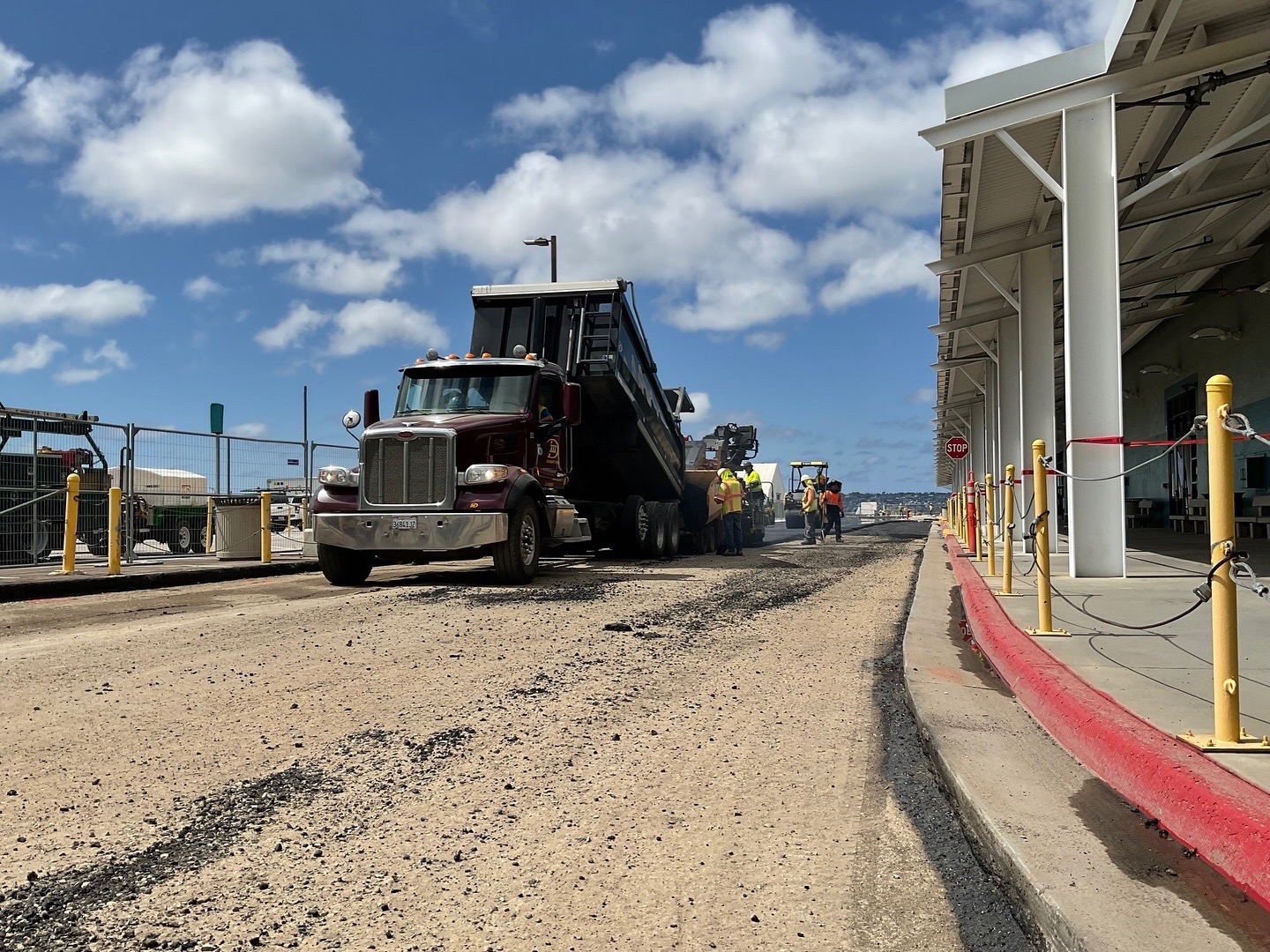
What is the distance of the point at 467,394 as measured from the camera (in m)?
12.9

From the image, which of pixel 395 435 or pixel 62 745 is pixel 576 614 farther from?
pixel 62 745

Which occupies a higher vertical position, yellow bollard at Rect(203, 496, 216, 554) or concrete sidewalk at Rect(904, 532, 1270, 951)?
yellow bollard at Rect(203, 496, 216, 554)

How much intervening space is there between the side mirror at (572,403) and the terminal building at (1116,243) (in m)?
5.30

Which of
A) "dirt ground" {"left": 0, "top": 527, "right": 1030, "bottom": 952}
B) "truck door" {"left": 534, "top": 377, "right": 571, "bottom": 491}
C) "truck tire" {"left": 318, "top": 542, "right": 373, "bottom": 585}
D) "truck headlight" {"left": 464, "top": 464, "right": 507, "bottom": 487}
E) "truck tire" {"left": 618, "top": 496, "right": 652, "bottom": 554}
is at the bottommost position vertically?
"dirt ground" {"left": 0, "top": 527, "right": 1030, "bottom": 952}

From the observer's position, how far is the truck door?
1290cm

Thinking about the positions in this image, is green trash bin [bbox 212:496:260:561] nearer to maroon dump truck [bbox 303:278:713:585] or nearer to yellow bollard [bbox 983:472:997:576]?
maroon dump truck [bbox 303:278:713:585]

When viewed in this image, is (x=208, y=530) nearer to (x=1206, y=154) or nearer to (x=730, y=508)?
(x=730, y=508)

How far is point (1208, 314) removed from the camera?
2209 centimetres

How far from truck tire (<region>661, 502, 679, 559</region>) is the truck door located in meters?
3.85

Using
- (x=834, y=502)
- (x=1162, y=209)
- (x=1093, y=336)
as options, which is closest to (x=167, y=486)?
(x=1093, y=336)

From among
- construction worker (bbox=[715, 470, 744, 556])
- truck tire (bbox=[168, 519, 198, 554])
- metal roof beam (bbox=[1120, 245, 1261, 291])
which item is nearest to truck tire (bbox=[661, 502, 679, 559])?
construction worker (bbox=[715, 470, 744, 556])

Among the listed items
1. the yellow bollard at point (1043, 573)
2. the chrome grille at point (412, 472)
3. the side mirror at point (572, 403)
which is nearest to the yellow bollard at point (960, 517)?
the side mirror at point (572, 403)

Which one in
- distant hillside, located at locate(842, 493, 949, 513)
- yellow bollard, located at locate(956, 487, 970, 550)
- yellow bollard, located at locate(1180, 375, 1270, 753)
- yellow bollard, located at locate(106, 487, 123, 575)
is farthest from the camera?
distant hillside, located at locate(842, 493, 949, 513)

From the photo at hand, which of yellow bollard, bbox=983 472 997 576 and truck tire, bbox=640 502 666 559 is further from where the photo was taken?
truck tire, bbox=640 502 666 559
